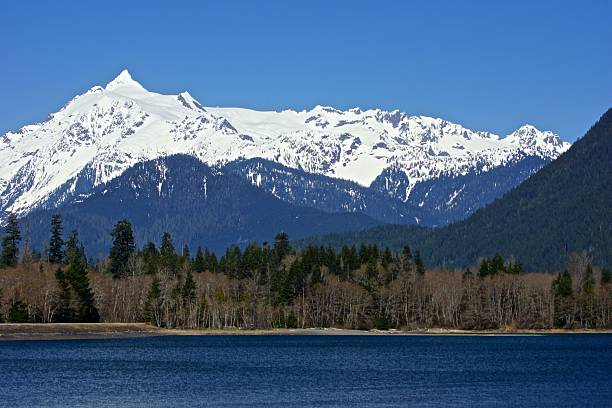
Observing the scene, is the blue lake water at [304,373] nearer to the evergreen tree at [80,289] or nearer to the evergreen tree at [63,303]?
the evergreen tree at [63,303]

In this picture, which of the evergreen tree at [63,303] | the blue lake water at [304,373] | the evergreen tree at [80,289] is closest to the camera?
the blue lake water at [304,373]

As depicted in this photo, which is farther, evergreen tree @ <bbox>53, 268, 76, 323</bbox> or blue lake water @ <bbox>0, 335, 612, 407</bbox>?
evergreen tree @ <bbox>53, 268, 76, 323</bbox>

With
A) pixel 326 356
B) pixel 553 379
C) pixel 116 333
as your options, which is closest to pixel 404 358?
pixel 326 356

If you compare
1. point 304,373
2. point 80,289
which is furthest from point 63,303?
point 304,373

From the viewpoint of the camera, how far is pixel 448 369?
13062 cm

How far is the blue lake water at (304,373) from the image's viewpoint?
10056 centimetres

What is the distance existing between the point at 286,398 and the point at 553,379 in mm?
30700

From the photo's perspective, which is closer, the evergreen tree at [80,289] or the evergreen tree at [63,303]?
the evergreen tree at [63,303]

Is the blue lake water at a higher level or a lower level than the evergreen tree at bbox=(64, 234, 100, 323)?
Answer: lower

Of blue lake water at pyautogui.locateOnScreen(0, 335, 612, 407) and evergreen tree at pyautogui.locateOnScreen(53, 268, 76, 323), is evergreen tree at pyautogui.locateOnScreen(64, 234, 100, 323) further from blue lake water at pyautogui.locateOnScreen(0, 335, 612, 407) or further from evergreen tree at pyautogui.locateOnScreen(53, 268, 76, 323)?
blue lake water at pyautogui.locateOnScreen(0, 335, 612, 407)

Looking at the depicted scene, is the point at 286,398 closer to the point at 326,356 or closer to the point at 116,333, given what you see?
the point at 326,356

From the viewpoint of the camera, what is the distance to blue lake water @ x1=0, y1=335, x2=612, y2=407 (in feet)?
330

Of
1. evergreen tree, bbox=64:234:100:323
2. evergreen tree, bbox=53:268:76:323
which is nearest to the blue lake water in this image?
evergreen tree, bbox=53:268:76:323

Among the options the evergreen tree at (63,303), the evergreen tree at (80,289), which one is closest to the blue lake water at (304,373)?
the evergreen tree at (63,303)
